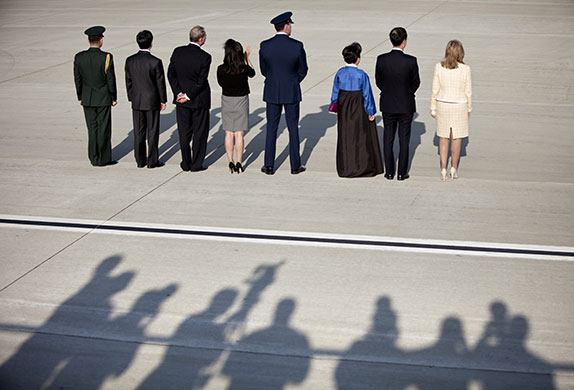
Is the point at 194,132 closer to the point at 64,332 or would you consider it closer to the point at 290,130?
the point at 290,130

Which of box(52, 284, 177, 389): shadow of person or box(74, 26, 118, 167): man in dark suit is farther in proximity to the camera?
box(74, 26, 118, 167): man in dark suit

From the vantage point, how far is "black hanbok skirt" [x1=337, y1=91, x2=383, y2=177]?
914cm

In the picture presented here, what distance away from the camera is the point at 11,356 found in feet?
17.1

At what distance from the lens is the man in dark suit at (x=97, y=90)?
9.59 m

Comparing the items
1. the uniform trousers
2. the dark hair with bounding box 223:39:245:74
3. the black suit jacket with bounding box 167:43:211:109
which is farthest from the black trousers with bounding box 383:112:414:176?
the black suit jacket with bounding box 167:43:211:109

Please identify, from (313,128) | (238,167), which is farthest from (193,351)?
(313,128)

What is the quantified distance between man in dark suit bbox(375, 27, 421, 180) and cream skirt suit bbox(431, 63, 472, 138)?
0.27 m

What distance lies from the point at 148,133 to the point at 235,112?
122 cm

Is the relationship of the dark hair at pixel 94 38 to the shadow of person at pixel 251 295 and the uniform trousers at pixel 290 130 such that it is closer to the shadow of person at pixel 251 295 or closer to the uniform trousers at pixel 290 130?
the uniform trousers at pixel 290 130

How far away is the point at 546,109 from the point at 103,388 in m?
10.1

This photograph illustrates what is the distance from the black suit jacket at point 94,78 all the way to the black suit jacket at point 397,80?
3509 millimetres

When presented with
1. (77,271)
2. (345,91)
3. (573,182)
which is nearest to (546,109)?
(573,182)

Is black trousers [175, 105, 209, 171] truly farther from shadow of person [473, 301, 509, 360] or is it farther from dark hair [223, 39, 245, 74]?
shadow of person [473, 301, 509, 360]

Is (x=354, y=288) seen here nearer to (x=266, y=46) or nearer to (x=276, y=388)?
(x=276, y=388)
